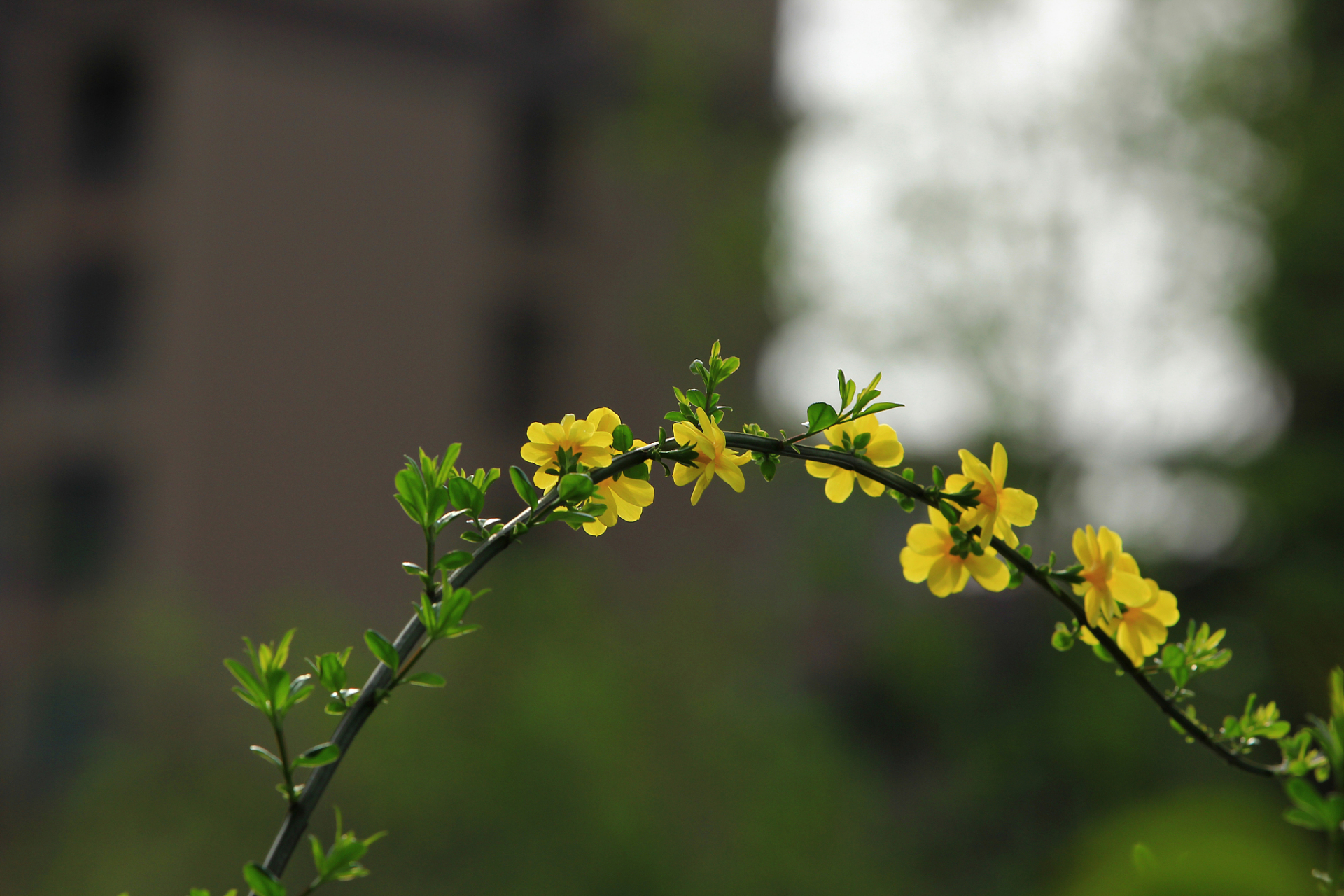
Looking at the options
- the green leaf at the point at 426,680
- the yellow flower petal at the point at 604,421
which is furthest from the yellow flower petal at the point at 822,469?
the green leaf at the point at 426,680

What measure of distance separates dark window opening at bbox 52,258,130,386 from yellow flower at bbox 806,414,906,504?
10.0 meters

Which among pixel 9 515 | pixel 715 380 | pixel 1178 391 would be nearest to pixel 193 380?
pixel 9 515

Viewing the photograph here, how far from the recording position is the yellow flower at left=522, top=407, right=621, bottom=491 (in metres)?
0.48

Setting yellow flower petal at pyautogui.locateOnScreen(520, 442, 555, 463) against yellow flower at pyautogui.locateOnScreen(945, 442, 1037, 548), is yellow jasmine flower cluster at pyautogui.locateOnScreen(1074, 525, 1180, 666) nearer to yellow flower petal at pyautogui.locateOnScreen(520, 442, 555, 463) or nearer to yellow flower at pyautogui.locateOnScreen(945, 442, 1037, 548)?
yellow flower at pyautogui.locateOnScreen(945, 442, 1037, 548)

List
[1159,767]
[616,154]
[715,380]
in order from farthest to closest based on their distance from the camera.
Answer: [616,154] → [1159,767] → [715,380]

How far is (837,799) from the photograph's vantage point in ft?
18.0

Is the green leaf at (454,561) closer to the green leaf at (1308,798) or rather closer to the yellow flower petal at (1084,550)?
the yellow flower petal at (1084,550)

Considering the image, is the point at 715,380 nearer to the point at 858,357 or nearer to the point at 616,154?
the point at 858,357

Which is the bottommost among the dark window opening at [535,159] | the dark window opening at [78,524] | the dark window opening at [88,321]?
the dark window opening at [78,524]

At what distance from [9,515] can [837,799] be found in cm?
841

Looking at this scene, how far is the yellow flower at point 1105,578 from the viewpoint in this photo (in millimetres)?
493

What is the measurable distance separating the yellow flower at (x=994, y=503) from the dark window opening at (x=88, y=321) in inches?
398

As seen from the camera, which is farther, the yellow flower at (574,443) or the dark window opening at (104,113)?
the dark window opening at (104,113)

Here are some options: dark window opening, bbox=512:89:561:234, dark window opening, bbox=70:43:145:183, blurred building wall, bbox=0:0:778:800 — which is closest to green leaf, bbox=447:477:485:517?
blurred building wall, bbox=0:0:778:800
